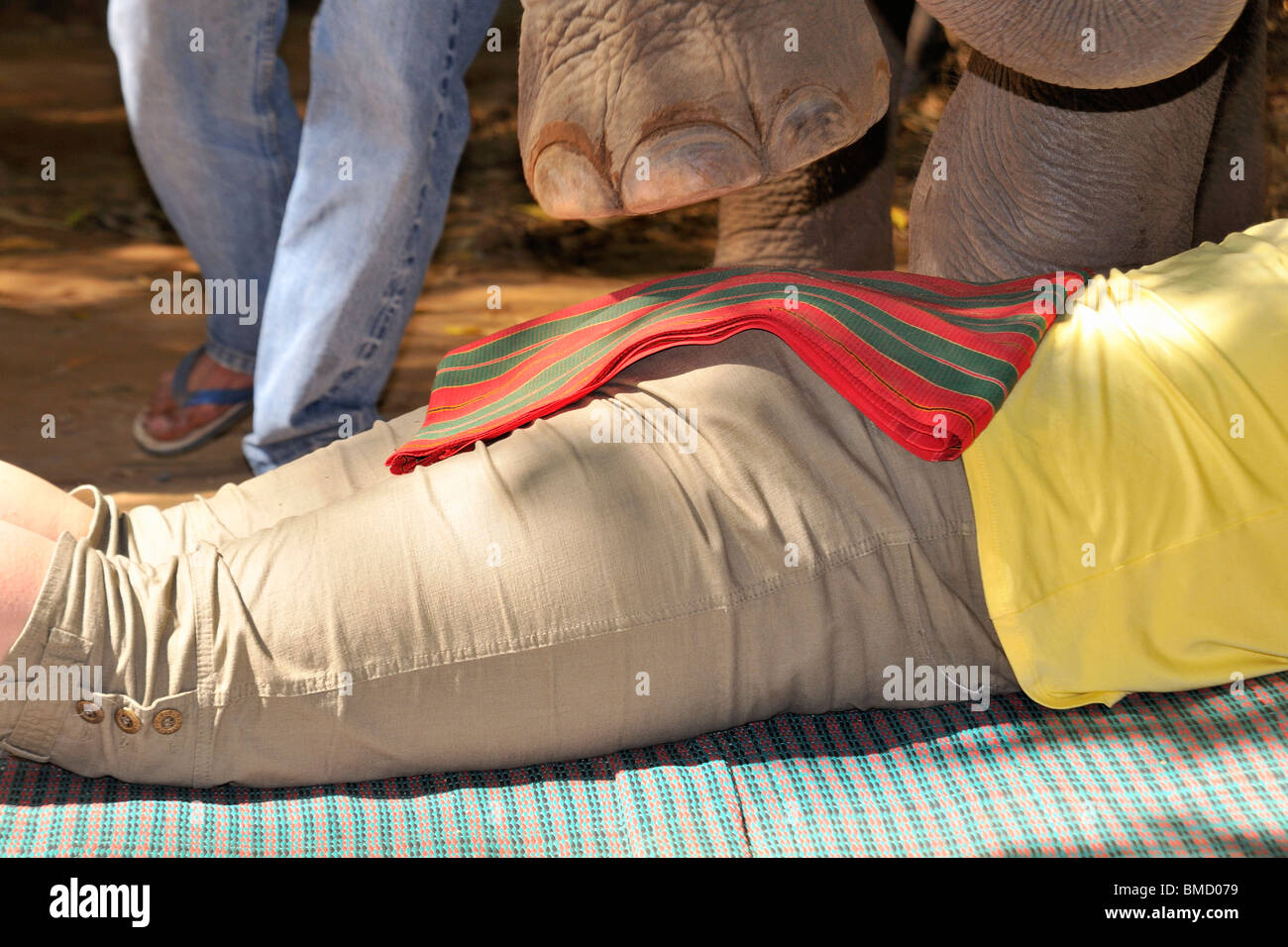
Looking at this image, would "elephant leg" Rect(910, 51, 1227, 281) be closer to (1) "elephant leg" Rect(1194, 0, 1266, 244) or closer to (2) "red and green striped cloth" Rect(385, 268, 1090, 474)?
(2) "red and green striped cloth" Rect(385, 268, 1090, 474)

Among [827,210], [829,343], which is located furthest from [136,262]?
[829,343]

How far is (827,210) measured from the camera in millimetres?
1944

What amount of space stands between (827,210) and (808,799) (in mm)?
1090

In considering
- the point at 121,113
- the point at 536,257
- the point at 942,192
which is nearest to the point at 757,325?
the point at 942,192

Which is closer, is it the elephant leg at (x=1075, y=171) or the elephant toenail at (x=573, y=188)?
the elephant toenail at (x=573, y=188)

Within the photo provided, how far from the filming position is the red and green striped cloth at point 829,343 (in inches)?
41.4

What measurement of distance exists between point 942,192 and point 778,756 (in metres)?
0.70

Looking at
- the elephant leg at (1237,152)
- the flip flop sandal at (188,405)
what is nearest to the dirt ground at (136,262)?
the flip flop sandal at (188,405)

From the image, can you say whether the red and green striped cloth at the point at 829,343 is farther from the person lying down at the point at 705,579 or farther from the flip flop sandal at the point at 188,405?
the flip flop sandal at the point at 188,405

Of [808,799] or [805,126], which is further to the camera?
[805,126]

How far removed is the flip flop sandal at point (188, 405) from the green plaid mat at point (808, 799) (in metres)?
1.16

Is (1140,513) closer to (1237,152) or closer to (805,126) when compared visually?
(805,126)

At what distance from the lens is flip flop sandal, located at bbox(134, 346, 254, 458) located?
84.4 inches

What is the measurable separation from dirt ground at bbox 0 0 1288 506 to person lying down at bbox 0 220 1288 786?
1057 millimetres
